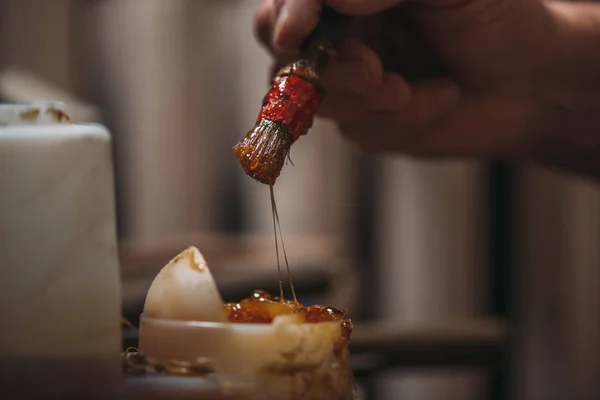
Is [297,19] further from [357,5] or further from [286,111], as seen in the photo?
[286,111]

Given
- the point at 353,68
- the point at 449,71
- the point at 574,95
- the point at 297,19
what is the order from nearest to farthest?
the point at 297,19 < the point at 353,68 < the point at 449,71 < the point at 574,95

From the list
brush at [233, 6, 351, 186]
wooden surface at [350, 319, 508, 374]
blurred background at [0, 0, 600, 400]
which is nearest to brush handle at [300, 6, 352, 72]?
brush at [233, 6, 351, 186]

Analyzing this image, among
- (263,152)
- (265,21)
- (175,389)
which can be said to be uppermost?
(265,21)

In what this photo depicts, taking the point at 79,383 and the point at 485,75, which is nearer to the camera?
the point at 79,383

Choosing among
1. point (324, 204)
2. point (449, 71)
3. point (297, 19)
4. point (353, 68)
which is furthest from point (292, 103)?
point (324, 204)

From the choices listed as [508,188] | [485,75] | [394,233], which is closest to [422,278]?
[394,233]

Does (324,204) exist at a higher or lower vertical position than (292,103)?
lower

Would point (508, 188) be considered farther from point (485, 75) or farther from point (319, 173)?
point (485, 75)
